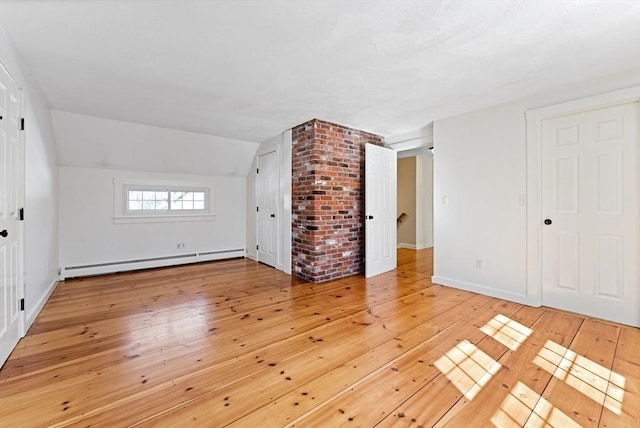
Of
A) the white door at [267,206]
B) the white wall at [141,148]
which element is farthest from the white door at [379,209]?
the white wall at [141,148]

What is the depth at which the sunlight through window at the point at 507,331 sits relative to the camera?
2.28m

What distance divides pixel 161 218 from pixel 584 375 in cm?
554

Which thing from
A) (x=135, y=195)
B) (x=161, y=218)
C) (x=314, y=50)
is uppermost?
(x=314, y=50)

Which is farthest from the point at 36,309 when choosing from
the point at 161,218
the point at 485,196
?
the point at 485,196

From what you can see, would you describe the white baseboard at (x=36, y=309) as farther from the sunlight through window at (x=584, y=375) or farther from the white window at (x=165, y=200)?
the sunlight through window at (x=584, y=375)

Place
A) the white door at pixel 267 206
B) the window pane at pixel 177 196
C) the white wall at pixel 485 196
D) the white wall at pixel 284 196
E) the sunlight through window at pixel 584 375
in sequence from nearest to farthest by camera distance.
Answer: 1. the sunlight through window at pixel 584 375
2. the white wall at pixel 485 196
3. the white wall at pixel 284 196
4. the white door at pixel 267 206
5. the window pane at pixel 177 196

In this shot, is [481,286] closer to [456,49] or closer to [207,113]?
[456,49]

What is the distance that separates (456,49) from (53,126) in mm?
4736

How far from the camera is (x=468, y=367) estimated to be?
1.92 m

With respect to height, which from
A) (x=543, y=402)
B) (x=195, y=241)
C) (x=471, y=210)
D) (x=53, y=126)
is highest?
(x=53, y=126)

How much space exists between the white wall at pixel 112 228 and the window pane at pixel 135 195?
0.23m

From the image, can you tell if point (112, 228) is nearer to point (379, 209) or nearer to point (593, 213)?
point (379, 209)

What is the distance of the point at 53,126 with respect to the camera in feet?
12.2

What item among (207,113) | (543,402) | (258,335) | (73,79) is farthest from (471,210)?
(73,79)
